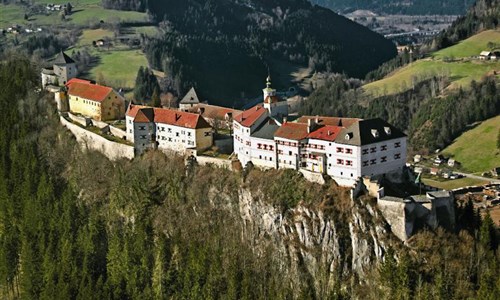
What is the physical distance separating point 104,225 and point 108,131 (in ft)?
66.9

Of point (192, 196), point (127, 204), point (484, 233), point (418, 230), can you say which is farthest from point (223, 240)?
point (484, 233)

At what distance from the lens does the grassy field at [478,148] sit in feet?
535

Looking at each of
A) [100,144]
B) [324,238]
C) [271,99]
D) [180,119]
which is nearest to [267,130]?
[271,99]

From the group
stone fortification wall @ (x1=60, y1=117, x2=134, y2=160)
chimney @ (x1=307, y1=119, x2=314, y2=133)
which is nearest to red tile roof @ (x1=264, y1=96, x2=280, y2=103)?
chimney @ (x1=307, y1=119, x2=314, y2=133)

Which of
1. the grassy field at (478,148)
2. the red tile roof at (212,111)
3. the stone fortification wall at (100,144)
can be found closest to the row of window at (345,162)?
the red tile roof at (212,111)

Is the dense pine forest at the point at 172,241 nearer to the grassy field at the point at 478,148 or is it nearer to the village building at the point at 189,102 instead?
the village building at the point at 189,102

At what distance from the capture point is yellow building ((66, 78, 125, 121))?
449 feet

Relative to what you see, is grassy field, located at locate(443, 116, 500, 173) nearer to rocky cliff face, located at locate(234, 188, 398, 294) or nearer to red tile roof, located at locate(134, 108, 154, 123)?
rocky cliff face, located at locate(234, 188, 398, 294)

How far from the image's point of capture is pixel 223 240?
10662 cm

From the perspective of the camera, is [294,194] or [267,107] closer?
[294,194]

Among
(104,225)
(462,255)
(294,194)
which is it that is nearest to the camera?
(462,255)

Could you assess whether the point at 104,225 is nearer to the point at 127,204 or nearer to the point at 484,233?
the point at 127,204

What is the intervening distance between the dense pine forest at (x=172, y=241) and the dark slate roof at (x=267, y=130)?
209 inches

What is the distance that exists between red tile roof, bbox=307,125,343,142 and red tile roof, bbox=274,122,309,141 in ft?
4.02
